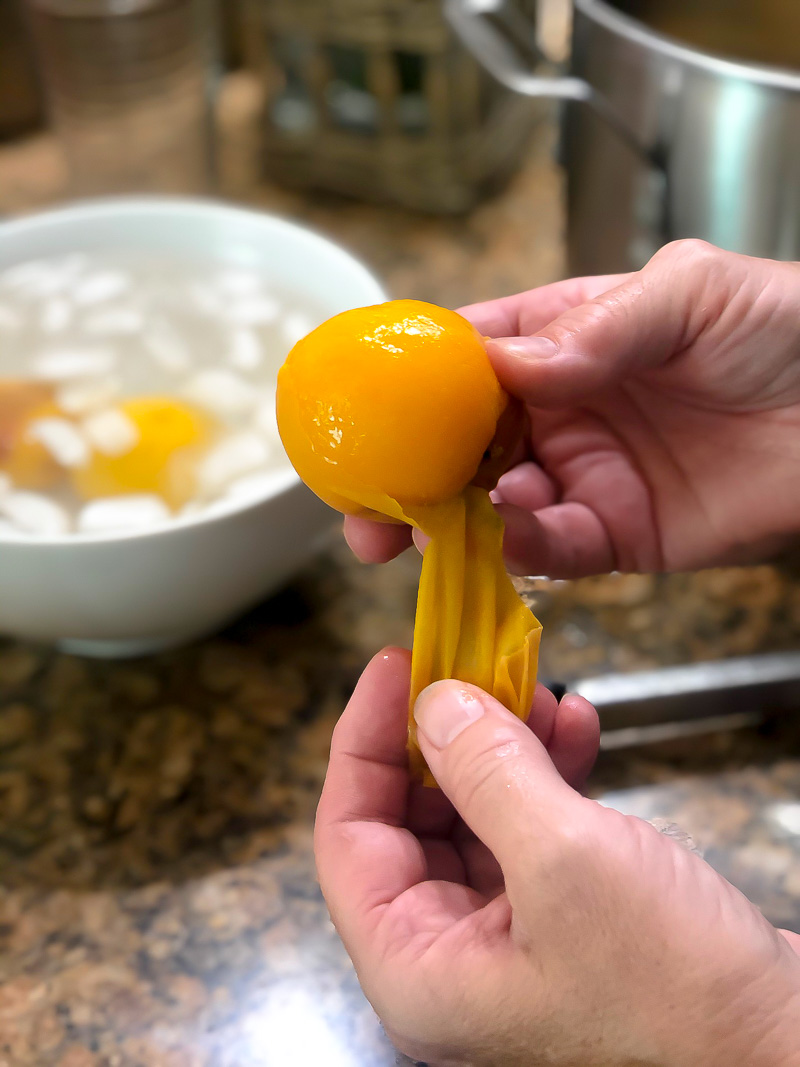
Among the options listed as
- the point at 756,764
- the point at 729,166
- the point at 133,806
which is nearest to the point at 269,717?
the point at 133,806

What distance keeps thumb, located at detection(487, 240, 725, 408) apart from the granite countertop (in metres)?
0.18

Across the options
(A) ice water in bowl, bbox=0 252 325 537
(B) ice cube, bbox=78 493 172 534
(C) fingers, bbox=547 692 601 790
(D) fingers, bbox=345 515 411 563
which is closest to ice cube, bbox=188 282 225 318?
(A) ice water in bowl, bbox=0 252 325 537

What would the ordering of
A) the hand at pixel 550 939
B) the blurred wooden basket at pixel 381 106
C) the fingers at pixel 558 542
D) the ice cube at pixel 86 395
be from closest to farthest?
the hand at pixel 550 939 < the fingers at pixel 558 542 < the ice cube at pixel 86 395 < the blurred wooden basket at pixel 381 106

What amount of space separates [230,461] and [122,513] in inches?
3.3

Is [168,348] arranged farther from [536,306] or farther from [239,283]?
[536,306]

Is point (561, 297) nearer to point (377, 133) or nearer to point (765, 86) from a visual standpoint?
point (765, 86)

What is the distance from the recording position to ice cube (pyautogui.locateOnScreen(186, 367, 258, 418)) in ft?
2.32

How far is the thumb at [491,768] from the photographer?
1.18 ft

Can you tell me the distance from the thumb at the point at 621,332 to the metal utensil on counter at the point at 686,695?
0.70 ft

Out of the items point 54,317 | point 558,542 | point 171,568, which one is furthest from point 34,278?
point 558,542

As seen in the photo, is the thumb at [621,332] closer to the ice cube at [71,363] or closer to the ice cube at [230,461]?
the ice cube at [230,461]

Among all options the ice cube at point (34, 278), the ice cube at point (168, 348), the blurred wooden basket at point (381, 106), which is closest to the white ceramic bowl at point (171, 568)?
the ice cube at point (168, 348)

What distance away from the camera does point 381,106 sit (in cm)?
102

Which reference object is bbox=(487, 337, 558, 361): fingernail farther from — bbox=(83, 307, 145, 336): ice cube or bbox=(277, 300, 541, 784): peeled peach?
bbox=(83, 307, 145, 336): ice cube
